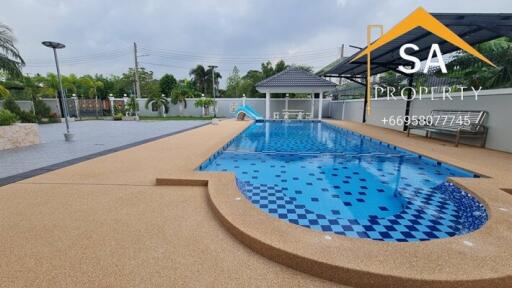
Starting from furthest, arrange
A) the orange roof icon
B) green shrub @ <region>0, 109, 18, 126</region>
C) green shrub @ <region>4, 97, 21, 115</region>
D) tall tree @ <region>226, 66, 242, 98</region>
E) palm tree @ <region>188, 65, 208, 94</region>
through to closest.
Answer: tall tree @ <region>226, 66, 242, 98</region> < palm tree @ <region>188, 65, 208, 94</region> < green shrub @ <region>4, 97, 21, 115</region> < green shrub @ <region>0, 109, 18, 126</region> < the orange roof icon

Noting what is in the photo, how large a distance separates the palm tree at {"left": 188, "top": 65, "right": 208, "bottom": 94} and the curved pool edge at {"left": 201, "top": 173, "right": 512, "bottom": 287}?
38305mm

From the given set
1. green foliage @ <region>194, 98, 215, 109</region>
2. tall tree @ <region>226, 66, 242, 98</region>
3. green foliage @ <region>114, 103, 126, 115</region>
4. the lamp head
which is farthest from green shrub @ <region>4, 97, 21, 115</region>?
tall tree @ <region>226, 66, 242, 98</region>

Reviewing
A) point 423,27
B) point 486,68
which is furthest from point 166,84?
point 486,68

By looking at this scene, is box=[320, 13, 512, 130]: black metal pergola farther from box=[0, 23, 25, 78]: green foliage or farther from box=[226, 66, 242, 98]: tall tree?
box=[226, 66, 242, 98]: tall tree

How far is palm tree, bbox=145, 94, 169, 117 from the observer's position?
22.9 m

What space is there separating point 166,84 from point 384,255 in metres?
36.0

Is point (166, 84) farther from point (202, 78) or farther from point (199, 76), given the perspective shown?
point (202, 78)

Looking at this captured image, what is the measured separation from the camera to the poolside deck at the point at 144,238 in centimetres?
176

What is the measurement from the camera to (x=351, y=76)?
1605 cm

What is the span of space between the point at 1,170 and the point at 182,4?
42.9 ft

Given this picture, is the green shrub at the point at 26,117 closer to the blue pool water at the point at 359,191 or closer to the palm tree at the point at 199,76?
the blue pool water at the point at 359,191

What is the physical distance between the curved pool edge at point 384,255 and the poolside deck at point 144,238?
0.05ft

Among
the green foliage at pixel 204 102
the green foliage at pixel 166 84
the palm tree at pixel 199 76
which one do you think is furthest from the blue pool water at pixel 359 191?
the palm tree at pixel 199 76

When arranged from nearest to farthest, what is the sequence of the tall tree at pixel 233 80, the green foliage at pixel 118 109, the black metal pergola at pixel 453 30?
the black metal pergola at pixel 453 30, the green foliage at pixel 118 109, the tall tree at pixel 233 80
